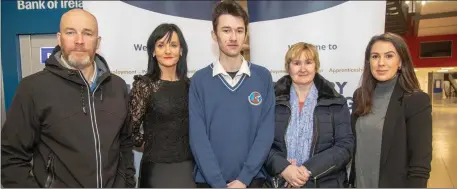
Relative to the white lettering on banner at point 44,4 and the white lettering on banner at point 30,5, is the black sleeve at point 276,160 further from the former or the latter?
the white lettering on banner at point 30,5

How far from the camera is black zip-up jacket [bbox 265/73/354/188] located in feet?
6.09

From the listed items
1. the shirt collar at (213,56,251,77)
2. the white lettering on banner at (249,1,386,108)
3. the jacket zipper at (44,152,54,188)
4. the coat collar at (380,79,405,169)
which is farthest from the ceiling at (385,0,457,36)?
the jacket zipper at (44,152,54,188)

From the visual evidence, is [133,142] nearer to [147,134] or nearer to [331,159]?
[147,134]

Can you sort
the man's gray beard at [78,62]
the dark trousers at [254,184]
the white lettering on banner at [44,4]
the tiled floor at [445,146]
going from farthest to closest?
the white lettering on banner at [44,4], the tiled floor at [445,146], the dark trousers at [254,184], the man's gray beard at [78,62]

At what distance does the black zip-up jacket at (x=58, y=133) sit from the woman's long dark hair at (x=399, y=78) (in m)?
1.38

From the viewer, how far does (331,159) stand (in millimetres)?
1848

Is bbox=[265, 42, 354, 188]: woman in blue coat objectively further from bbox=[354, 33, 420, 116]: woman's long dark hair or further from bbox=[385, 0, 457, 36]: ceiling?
bbox=[385, 0, 457, 36]: ceiling

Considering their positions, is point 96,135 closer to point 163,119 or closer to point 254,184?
point 163,119

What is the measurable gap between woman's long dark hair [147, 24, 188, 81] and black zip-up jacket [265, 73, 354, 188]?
2.09 feet

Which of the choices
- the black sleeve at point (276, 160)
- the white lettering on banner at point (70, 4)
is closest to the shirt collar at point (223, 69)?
the black sleeve at point (276, 160)

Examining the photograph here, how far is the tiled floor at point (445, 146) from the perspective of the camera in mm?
2559

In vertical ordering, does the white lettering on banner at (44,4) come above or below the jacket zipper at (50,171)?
above

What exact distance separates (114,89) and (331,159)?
4.08ft

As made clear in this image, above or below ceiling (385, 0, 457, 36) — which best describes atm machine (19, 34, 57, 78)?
below
